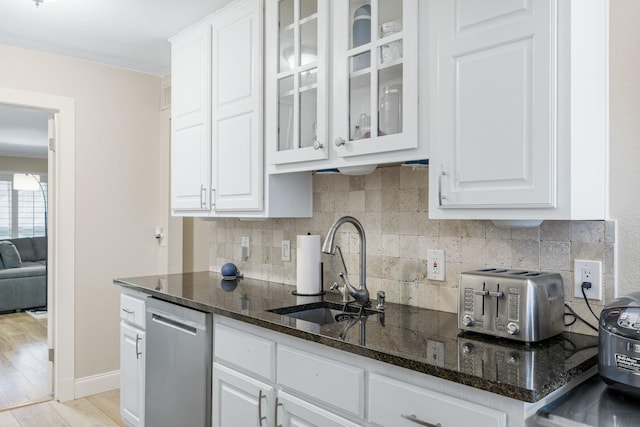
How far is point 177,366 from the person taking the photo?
7.25 ft

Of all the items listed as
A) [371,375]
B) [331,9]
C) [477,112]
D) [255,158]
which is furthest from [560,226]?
[255,158]

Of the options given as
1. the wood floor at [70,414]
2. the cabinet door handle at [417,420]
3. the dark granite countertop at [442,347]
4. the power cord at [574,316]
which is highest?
the power cord at [574,316]

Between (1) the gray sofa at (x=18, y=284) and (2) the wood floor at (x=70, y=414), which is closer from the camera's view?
(2) the wood floor at (x=70, y=414)

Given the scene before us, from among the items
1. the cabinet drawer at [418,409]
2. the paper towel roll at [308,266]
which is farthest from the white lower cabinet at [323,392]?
the paper towel roll at [308,266]

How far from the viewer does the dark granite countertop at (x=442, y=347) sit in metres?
1.11

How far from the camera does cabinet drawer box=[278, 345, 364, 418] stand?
1.40m

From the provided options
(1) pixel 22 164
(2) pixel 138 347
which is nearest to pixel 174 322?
(2) pixel 138 347

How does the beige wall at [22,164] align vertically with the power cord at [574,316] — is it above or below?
above

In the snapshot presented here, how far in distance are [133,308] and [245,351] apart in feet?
3.50

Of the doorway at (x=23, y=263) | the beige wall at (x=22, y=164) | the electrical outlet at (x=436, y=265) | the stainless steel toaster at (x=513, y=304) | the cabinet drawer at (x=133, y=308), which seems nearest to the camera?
the stainless steel toaster at (x=513, y=304)

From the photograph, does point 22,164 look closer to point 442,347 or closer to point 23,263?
point 23,263

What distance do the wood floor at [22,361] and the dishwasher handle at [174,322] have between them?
1.51 metres

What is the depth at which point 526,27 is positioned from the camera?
4.29ft

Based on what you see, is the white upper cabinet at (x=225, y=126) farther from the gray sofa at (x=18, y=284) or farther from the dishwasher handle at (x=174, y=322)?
the gray sofa at (x=18, y=284)
